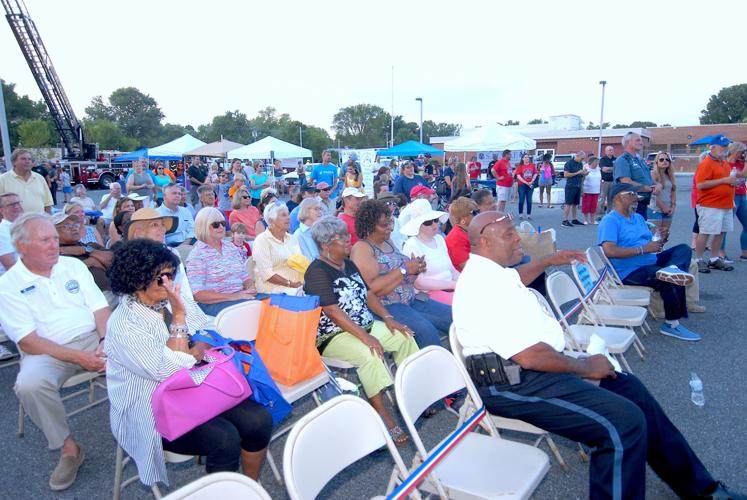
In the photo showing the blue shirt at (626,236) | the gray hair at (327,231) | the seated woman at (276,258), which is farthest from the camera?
the blue shirt at (626,236)

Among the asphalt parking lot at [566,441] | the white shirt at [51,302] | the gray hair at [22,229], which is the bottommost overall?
the asphalt parking lot at [566,441]

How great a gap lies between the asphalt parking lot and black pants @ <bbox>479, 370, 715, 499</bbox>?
0.86 feet

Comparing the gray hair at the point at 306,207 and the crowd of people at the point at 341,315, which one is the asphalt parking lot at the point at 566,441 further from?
the gray hair at the point at 306,207

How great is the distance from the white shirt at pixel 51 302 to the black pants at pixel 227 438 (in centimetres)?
128

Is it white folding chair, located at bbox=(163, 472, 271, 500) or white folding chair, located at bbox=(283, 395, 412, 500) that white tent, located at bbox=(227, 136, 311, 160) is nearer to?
white folding chair, located at bbox=(283, 395, 412, 500)

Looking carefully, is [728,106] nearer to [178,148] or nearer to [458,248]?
[178,148]

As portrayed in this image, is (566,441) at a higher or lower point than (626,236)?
lower

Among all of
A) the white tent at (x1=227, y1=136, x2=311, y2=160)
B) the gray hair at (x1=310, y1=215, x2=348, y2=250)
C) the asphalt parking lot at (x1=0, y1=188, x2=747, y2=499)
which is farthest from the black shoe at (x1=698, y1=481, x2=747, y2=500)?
the white tent at (x1=227, y1=136, x2=311, y2=160)

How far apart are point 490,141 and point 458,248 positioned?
10869 millimetres

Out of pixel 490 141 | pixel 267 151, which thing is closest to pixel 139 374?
pixel 490 141

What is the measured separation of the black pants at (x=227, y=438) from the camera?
2.16 meters

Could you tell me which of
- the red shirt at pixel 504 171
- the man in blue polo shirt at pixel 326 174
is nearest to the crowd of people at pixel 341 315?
the man in blue polo shirt at pixel 326 174

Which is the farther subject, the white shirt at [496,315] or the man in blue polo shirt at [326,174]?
the man in blue polo shirt at [326,174]

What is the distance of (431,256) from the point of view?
4.12 meters
